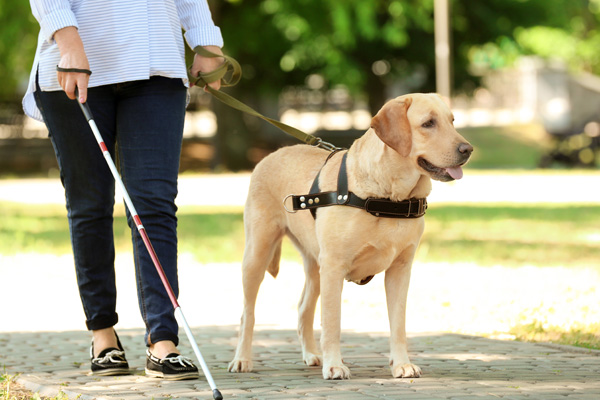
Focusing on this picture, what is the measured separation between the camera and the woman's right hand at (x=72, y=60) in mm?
4695

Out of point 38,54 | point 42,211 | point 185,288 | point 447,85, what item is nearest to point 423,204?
point 38,54

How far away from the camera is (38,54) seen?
5.12 m

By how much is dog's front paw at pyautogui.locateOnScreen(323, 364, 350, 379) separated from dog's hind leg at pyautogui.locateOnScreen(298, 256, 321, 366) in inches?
23.8

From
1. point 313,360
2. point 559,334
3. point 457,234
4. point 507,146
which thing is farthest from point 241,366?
point 507,146

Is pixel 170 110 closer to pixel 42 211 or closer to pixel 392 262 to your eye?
pixel 392 262

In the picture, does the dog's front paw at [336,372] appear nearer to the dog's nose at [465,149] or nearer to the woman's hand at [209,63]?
the dog's nose at [465,149]

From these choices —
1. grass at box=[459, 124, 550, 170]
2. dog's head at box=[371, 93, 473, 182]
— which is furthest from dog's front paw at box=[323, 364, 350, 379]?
grass at box=[459, 124, 550, 170]

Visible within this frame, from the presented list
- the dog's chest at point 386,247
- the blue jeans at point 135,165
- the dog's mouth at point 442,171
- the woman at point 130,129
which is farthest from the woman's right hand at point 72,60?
the dog's mouth at point 442,171

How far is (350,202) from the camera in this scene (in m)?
4.79

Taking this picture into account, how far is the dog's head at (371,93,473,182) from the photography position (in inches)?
180

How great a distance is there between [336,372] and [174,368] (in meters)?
0.78

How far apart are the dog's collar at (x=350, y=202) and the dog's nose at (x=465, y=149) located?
1.21 ft

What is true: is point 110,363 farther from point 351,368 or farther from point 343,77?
point 343,77

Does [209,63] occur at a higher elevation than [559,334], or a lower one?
higher
